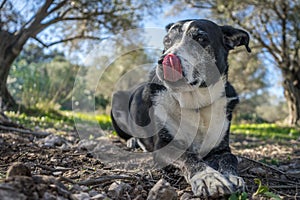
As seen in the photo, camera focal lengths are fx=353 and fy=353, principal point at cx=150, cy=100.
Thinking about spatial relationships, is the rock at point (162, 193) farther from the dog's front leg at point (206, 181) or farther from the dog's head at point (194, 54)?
the dog's head at point (194, 54)

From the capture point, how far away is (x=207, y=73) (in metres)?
2.71

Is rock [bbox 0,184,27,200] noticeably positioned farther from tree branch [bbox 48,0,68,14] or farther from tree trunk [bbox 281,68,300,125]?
tree trunk [bbox 281,68,300,125]

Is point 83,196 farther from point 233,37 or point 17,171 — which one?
point 233,37

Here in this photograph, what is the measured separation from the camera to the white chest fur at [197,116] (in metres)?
2.78

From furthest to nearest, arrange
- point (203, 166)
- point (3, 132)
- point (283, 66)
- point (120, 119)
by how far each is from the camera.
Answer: point (283, 66) < point (120, 119) < point (3, 132) < point (203, 166)

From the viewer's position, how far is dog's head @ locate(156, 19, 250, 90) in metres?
2.45

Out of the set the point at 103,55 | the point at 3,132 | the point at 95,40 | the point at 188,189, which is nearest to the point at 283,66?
the point at 95,40

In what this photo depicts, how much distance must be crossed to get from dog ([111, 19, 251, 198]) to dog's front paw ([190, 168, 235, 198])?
19 cm

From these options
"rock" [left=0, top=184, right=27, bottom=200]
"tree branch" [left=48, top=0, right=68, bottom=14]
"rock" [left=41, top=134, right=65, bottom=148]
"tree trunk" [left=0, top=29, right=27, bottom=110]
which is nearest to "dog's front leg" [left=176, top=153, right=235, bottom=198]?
"rock" [left=0, top=184, right=27, bottom=200]

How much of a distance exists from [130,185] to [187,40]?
46.0 inches

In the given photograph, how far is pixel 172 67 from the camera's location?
2.42 metres

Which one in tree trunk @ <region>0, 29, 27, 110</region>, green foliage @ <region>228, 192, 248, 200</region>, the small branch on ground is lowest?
green foliage @ <region>228, 192, 248, 200</region>

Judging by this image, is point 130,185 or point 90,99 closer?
point 130,185

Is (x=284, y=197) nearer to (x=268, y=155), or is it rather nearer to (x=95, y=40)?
(x=268, y=155)
